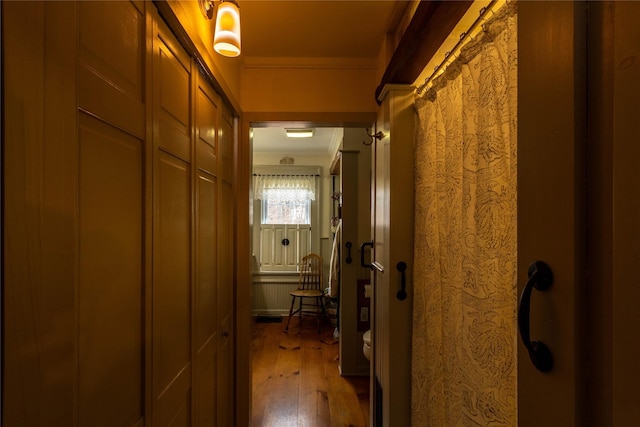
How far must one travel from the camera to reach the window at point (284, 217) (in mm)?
4391

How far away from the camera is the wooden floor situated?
2.17 m

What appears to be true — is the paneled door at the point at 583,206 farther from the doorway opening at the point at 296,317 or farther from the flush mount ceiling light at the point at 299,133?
the flush mount ceiling light at the point at 299,133

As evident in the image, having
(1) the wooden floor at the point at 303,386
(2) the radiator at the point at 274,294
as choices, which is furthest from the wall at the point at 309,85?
(2) the radiator at the point at 274,294

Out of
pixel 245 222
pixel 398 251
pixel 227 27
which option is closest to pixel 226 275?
pixel 245 222

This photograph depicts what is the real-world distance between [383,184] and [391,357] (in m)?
0.88

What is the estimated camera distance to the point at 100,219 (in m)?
0.62

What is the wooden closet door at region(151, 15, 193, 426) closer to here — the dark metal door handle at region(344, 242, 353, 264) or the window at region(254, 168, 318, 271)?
the dark metal door handle at region(344, 242, 353, 264)

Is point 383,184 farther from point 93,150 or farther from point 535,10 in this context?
point 93,150

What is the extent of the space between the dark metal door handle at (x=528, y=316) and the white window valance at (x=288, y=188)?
13.1 feet

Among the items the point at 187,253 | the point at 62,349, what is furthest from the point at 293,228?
the point at 62,349

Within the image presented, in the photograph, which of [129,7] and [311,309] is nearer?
[129,7]

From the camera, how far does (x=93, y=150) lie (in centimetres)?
60

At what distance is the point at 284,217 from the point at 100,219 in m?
3.85

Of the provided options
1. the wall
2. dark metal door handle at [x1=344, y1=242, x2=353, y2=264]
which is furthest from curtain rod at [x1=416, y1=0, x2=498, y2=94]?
dark metal door handle at [x1=344, y1=242, x2=353, y2=264]
